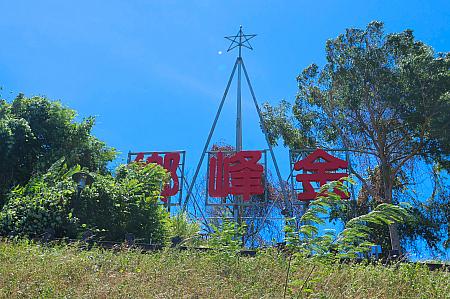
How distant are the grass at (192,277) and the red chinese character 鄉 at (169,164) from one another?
1083cm

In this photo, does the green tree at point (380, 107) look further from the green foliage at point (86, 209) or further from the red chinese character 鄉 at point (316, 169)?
the green foliage at point (86, 209)

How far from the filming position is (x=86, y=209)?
1047 cm

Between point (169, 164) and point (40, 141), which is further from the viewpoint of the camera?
point (169, 164)

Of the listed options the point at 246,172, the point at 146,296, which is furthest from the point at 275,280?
the point at 246,172

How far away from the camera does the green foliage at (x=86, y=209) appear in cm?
973

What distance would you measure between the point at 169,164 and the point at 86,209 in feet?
23.8

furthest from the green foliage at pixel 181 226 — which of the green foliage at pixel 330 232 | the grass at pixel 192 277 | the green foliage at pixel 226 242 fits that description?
the green foliage at pixel 330 232

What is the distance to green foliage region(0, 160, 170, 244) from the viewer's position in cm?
973

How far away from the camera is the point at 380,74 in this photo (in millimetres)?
18641

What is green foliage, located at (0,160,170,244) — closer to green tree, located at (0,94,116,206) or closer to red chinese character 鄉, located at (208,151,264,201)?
green tree, located at (0,94,116,206)

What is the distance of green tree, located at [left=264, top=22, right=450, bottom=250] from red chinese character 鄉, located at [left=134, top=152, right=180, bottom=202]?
16.9ft

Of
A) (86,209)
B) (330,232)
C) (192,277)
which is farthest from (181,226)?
(330,232)

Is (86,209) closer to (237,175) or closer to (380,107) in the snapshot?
(237,175)

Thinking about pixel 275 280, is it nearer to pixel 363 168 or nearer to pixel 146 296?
pixel 146 296
